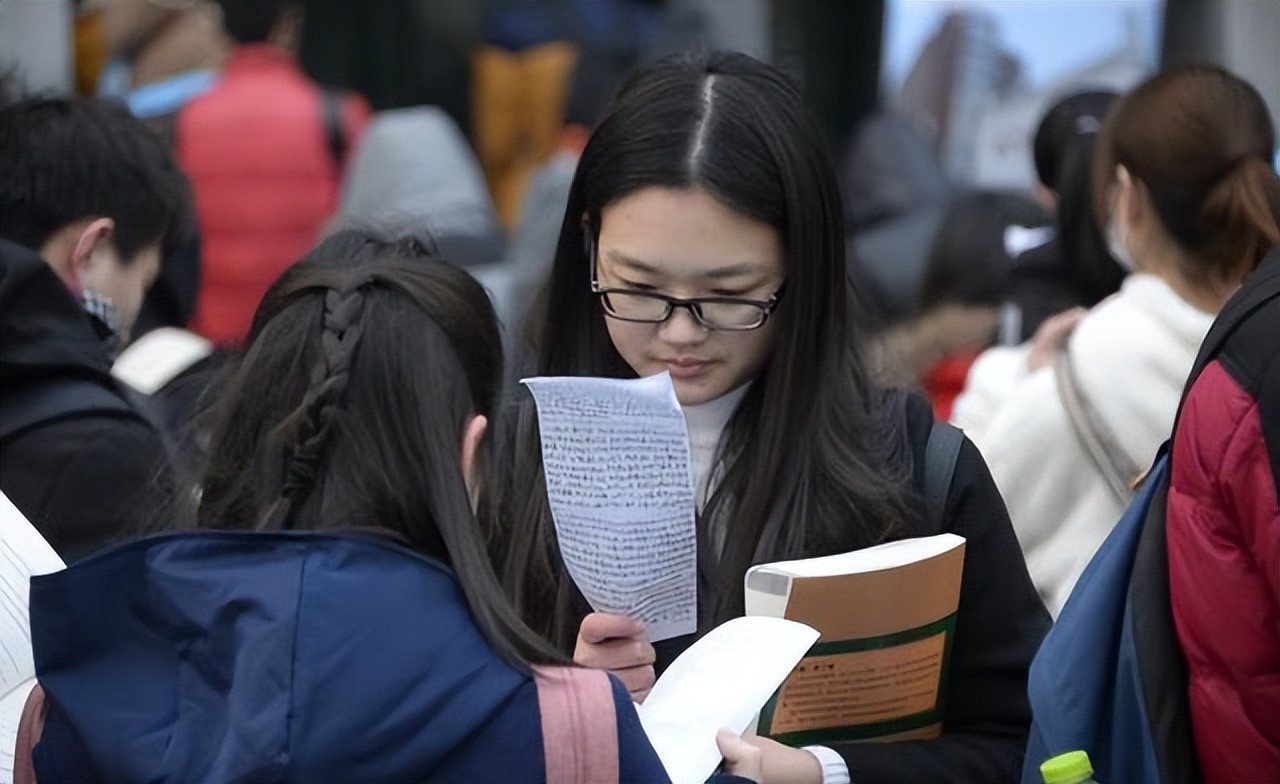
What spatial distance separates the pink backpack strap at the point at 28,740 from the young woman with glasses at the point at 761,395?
0.66 metres

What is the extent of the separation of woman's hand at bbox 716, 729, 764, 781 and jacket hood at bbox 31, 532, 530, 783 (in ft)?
0.91

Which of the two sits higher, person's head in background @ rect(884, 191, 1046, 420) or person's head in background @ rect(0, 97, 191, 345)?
person's head in background @ rect(0, 97, 191, 345)

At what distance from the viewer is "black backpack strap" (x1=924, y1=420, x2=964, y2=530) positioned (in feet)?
8.20

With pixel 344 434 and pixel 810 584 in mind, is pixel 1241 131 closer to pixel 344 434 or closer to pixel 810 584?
pixel 810 584

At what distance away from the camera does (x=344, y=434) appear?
2045mm

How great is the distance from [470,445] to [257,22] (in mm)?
4175

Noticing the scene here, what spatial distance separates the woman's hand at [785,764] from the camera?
7.27 ft

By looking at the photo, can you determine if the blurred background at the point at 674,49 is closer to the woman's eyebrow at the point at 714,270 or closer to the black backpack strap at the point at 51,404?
the black backpack strap at the point at 51,404

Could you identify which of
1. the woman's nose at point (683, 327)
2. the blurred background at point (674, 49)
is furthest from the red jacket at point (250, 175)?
the woman's nose at point (683, 327)

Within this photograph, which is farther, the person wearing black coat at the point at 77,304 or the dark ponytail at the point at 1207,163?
the dark ponytail at the point at 1207,163

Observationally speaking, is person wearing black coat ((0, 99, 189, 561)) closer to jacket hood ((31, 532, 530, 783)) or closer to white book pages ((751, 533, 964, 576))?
jacket hood ((31, 532, 530, 783))

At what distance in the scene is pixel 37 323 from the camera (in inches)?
120

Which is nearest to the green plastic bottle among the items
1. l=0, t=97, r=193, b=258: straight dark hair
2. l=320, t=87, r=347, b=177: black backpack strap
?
l=0, t=97, r=193, b=258: straight dark hair

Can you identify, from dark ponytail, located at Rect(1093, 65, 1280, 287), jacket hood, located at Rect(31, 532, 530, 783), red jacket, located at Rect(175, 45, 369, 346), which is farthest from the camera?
red jacket, located at Rect(175, 45, 369, 346)
